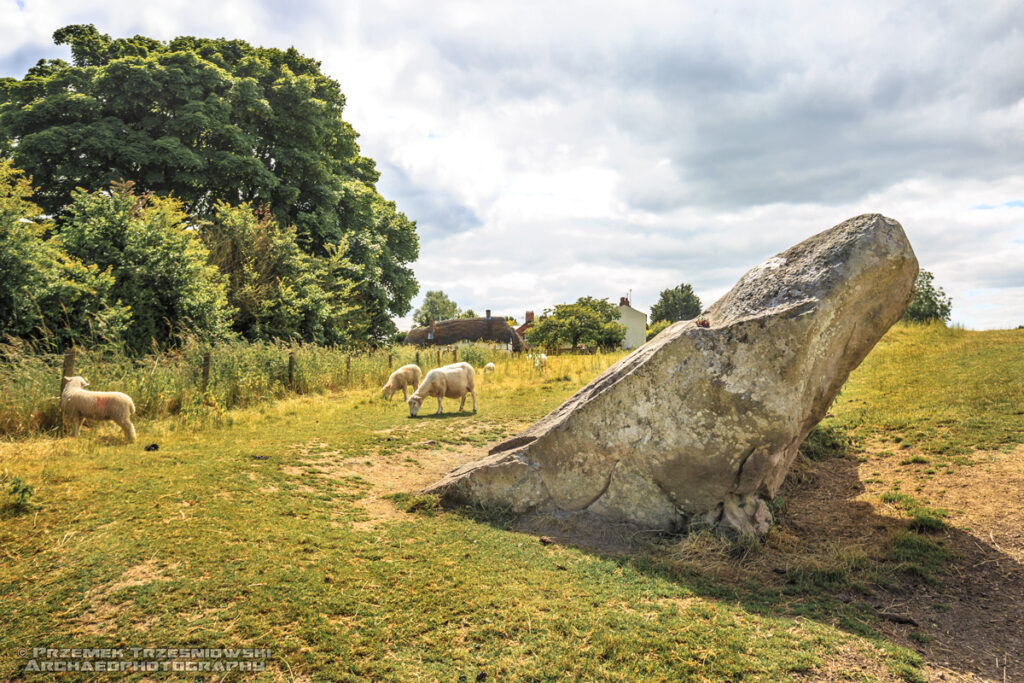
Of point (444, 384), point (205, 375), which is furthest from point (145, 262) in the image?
point (444, 384)

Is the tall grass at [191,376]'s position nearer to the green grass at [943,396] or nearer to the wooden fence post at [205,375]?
the wooden fence post at [205,375]

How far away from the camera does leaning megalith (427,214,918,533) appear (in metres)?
5.98

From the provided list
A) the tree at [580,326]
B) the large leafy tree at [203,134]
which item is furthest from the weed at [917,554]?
the tree at [580,326]

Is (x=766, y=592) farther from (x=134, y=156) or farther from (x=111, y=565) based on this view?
(x=134, y=156)

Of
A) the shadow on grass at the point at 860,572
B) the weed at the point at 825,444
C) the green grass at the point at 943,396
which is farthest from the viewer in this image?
the weed at the point at 825,444

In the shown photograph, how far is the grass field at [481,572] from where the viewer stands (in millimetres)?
3844

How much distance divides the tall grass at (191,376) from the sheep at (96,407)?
58cm

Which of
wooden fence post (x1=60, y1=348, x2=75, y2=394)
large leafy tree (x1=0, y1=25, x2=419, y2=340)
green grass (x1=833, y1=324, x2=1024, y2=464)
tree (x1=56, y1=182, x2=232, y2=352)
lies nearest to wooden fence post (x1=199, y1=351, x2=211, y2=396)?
wooden fence post (x1=60, y1=348, x2=75, y2=394)

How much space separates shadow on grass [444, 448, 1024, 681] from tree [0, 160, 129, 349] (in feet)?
40.5

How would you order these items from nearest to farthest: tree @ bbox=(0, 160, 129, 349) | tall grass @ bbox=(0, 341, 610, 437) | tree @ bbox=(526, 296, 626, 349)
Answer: tall grass @ bbox=(0, 341, 610, 437) < tree @ bbox=(0, 160, 129, 349) < tree @ bbox=(526, 296, 626, 349)

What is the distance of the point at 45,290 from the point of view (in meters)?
12.6

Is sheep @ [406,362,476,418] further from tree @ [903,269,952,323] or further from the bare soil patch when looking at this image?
tree @ [903,269,952,323]

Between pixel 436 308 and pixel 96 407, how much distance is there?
8727 cm

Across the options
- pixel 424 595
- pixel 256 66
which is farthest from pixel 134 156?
pixel 424 595
